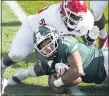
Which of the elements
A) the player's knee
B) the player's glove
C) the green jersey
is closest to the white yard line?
the player's glove

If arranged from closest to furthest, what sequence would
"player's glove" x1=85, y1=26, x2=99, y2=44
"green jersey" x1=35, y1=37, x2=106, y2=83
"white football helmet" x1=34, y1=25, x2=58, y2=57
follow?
1. "white football helmet" x1=34, y1=25, x2=58, y2=57
2. "green jersey" x1=35, y1=37, x2=106, y2=83
3. "player's glove" x1=85, y1=26, x2=99, y2=44

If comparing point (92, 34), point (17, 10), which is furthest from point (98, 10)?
point (17, 10)

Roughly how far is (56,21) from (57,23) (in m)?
0.02

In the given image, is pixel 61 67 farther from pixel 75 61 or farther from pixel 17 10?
pixel 17 10

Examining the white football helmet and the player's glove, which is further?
the player's glove

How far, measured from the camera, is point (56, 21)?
410 centimetres

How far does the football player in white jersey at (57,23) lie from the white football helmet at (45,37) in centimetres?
22

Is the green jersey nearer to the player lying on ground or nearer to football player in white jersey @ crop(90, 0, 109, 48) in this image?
the player lying on ground

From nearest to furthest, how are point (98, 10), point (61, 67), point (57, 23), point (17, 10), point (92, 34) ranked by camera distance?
point (61, 67) → point (57, 23) → point (92, 34) → point (98, 10) → point (17, 10)

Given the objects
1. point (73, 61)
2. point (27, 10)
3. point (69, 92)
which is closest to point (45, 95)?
point (69, 92)

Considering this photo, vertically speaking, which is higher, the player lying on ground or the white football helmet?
the white football helmet

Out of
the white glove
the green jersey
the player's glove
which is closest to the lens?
Result: the white glove

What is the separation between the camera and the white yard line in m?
6.56

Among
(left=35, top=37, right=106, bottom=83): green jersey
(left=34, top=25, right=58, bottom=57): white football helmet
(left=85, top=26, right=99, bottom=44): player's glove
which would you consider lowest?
(left=35, top=37, right=106, bottom=83): green jersey
